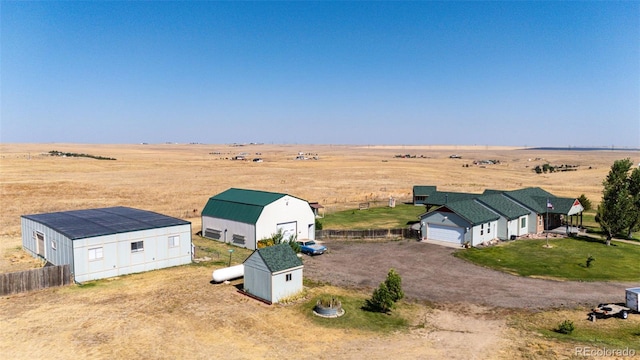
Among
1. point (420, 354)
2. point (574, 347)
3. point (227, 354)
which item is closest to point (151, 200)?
point (227, 354)

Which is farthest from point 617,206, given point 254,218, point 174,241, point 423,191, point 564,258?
point 174,241

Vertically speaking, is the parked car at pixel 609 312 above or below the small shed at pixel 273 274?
below

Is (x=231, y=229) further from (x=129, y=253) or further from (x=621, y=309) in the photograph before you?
(x=621, y=309)

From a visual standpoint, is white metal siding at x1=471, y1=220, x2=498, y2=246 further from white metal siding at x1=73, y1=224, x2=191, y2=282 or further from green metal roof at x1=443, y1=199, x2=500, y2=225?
white metal siding at x1=73, y1=224, x2=191, y2=282

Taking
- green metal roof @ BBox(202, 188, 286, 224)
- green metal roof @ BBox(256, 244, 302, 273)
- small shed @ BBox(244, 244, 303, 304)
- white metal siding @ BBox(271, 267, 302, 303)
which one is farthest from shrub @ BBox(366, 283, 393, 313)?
green metal roof @ BBox(202, 188, 286, 224)

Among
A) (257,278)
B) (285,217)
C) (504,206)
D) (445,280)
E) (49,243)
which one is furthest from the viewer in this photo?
(504,206)

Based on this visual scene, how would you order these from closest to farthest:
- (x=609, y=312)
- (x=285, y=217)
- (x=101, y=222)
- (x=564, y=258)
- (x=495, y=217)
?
(x=609, y=312)
(x=101, y=222)
(x=564, y=258)
(x=285, y=217)
(x=495, y=217)

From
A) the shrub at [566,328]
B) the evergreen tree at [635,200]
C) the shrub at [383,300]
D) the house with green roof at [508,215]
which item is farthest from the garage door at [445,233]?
the shrub at [383,300]

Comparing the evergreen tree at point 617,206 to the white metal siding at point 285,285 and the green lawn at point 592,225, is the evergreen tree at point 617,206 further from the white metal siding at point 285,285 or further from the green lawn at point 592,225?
the white metal siding at point 285,285
